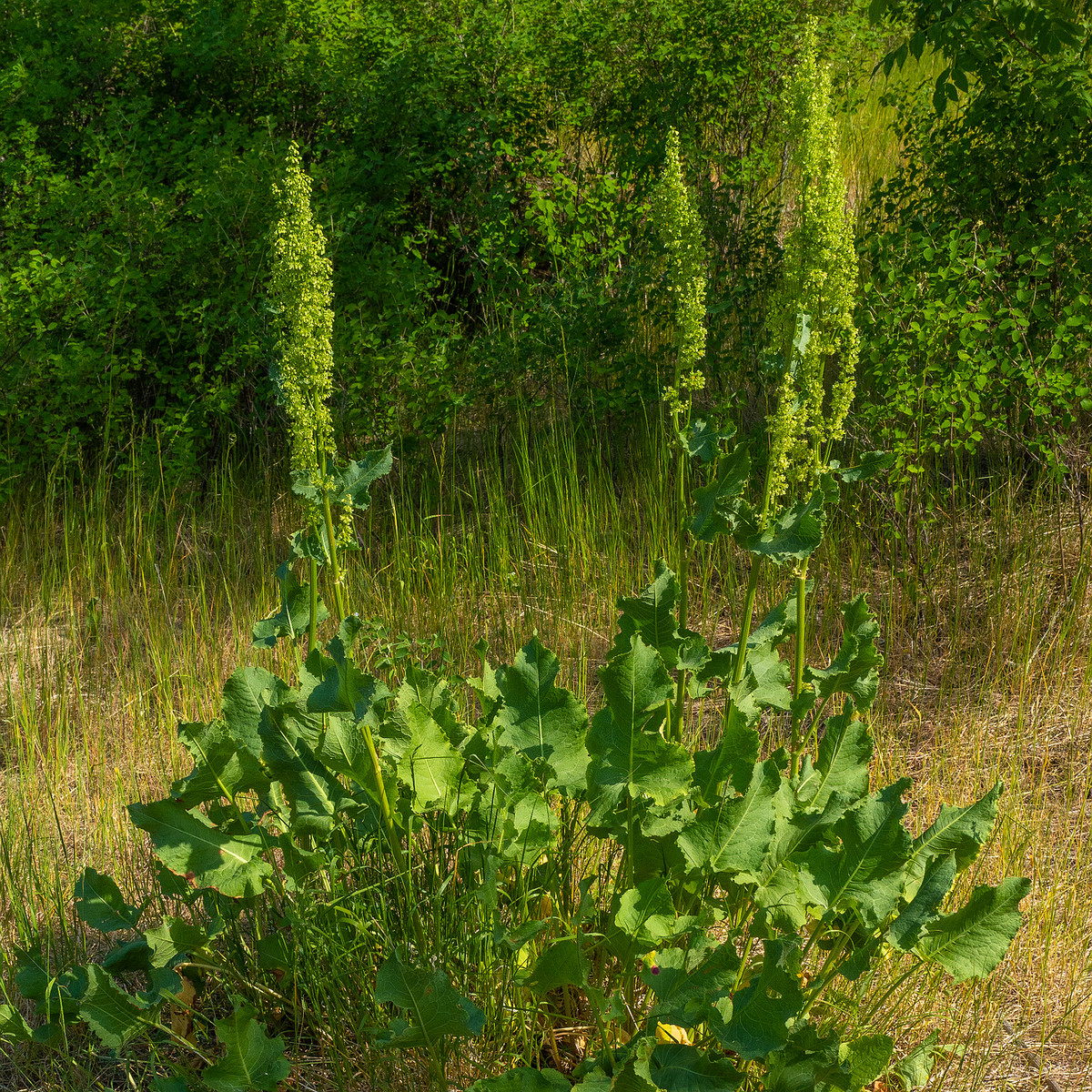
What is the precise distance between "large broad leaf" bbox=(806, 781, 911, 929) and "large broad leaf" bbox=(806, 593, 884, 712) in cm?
38

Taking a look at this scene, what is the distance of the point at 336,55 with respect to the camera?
5746mm

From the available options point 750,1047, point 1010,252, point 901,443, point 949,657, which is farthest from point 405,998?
point 1010,252

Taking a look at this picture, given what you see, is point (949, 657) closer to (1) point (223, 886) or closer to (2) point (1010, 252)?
(2) point (1010, 252)

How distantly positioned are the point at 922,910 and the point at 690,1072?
0.41m

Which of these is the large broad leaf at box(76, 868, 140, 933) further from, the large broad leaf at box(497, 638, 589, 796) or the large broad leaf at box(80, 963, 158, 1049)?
the large broad leaf at box(497, 638, 589, 796)

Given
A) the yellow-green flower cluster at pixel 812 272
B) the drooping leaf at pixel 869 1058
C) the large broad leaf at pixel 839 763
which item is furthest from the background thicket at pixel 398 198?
the drooping leaf at pixel 869 1058

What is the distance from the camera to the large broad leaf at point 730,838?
5.39 ft

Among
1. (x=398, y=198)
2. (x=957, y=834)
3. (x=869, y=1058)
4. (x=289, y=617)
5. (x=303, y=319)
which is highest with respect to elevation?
(x=398, y=198)

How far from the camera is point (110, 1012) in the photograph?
5.47 feet

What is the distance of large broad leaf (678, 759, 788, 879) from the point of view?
164 cm

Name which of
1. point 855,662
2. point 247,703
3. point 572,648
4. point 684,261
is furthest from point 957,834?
point 572,648

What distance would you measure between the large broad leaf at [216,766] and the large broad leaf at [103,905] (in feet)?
0.65

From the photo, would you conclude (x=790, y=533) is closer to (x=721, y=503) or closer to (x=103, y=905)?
(x=721, y=503)

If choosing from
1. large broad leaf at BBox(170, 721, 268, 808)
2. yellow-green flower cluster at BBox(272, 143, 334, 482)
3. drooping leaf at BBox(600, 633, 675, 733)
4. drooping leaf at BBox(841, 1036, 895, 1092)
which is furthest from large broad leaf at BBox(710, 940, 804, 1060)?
yellow-green flower cluster at BBox(272, 143, 334, 482)
